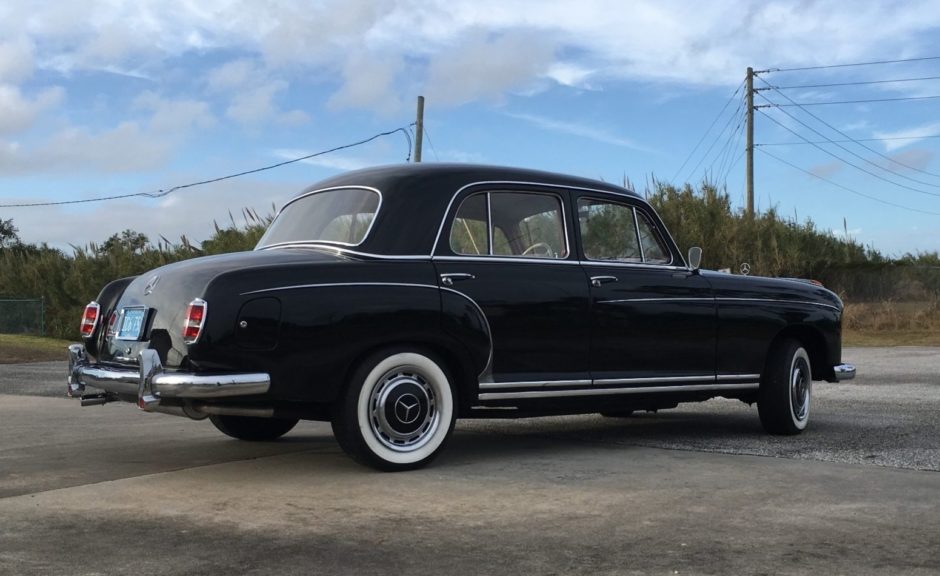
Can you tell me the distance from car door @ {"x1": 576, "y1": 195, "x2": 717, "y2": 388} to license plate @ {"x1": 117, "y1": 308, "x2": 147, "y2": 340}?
8.82 feet

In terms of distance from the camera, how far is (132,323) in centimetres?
572

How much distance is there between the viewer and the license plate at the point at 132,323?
562cm

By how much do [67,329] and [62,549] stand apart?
2654 centimetres

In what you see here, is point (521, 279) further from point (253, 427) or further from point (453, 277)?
point (253, 427)

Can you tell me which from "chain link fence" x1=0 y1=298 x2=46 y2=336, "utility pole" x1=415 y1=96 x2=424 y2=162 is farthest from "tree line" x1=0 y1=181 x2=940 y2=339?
"utility pole" x1=415 y1=96 x2=424 y2=162

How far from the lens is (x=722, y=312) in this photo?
7.32 m

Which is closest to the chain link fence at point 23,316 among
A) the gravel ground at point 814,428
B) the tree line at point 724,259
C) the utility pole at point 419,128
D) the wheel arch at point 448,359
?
the tree line at point 724,259

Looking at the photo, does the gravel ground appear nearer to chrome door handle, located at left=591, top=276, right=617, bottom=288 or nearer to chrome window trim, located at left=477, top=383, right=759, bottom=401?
chrome window trim, located at left=477, top=383, right=759, bottom=401

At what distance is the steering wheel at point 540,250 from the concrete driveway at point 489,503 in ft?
4.13

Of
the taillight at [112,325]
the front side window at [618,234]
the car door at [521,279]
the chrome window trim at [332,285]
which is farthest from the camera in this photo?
the front side window at [618,234]

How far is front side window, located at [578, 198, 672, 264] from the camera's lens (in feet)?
22.4

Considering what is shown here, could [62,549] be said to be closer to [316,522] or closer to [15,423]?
[316,522]

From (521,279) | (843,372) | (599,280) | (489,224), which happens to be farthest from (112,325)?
(843,372)

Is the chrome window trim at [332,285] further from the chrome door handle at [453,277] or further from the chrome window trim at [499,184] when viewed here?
the chrome window trim at [499,184]
